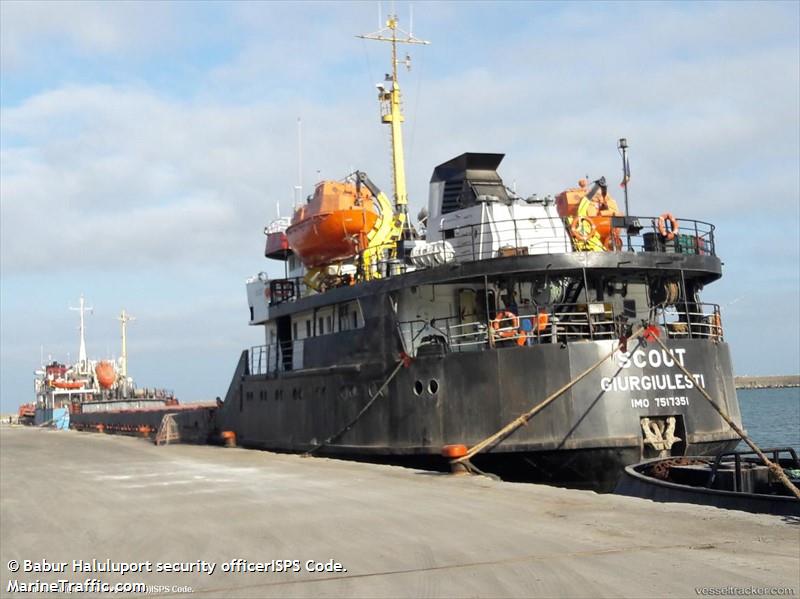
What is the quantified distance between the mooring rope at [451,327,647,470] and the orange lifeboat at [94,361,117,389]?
160 ft

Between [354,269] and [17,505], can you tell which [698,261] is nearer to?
[354,269]

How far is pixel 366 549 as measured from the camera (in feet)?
26.5

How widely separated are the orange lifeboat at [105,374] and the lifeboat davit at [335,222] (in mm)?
42402

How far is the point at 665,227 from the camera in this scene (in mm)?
16156

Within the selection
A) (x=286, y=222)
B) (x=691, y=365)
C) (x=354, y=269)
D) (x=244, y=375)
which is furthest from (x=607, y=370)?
(x=286, y=222)

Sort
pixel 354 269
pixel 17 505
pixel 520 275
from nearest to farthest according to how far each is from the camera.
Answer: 1. pixel 17 505
2. pixel 520 275
3. pixel 354 269

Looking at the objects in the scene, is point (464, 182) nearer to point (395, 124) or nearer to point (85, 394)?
point (395, 124)

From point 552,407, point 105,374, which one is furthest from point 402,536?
point 105,374

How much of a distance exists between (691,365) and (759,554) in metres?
7.45

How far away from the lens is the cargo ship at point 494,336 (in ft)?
46.3

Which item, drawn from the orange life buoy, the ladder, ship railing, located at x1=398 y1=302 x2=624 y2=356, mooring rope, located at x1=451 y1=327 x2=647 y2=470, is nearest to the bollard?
mooring rope, located at x1=451 y1=327 x2=647 y2=470

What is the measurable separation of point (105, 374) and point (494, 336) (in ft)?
160

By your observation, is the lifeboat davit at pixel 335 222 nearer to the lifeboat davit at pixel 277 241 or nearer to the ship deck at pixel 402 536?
the lifeboat davit at pixel 277 241

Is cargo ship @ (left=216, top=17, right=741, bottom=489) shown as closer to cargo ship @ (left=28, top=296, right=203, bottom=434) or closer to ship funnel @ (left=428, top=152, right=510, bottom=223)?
ship funnel @ (left=428, top=152, right=510, bottom=223)
